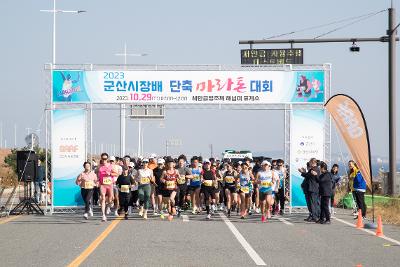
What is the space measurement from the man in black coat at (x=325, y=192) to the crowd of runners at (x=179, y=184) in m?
1.61

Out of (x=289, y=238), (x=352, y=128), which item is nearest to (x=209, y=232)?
(x=289, y=238)

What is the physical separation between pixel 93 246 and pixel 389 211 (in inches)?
519

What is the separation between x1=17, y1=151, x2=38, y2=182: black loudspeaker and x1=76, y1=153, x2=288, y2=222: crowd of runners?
2.07m

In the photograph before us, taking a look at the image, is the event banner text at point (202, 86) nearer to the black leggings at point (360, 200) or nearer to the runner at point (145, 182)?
the runner at point (145, 182)

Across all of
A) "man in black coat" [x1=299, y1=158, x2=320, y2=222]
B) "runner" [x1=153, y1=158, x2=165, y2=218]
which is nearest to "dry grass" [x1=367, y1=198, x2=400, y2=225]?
"man in black coat" [x1=299, y1=158, x2=320, y2=222]

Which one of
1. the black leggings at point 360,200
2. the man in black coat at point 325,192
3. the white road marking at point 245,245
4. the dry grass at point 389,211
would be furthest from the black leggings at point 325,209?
the white road marking at point 245,245

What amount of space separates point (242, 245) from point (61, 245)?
3612 mm

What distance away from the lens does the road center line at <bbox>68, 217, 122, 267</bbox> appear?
12.8 m

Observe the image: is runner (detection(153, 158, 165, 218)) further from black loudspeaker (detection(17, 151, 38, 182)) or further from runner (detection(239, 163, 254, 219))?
black loudspeaker (detection(17, 151, 38, 182))

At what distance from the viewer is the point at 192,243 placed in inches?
625

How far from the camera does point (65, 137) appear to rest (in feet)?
83.3

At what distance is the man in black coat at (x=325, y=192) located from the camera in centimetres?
2183

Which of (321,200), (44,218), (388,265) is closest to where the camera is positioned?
(388,265)

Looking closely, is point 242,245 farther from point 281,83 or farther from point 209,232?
point 281,83
